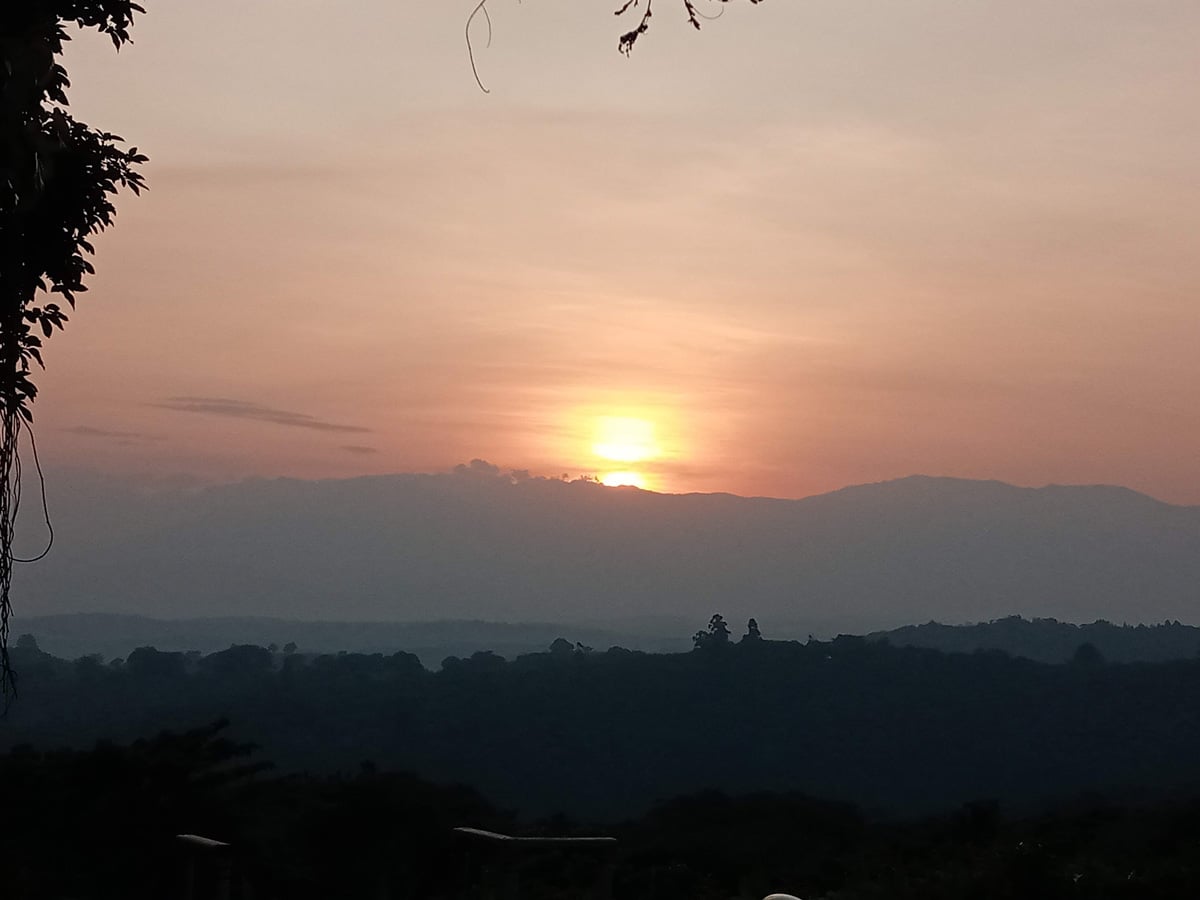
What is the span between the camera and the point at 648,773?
4085 inches

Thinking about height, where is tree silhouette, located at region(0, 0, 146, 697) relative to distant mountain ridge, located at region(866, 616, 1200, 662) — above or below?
below

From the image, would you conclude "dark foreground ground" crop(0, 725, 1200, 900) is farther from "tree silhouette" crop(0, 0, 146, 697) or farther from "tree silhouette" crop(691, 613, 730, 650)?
"tree silhouette" crop(691, 613, 730, 650)

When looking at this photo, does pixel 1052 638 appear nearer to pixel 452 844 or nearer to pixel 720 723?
pixel 720 723

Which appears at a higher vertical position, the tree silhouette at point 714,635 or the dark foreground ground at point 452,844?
the tree silhouette at point 714,635

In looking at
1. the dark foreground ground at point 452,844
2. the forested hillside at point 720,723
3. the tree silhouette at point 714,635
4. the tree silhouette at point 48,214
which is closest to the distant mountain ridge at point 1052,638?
the tree silhouette at point 714,635

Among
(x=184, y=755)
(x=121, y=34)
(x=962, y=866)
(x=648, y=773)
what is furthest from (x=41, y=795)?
(x=648, y=773)

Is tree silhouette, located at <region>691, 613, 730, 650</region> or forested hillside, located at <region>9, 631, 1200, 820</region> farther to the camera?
tree silhouette, located at <region>691, 613, 730, 650</region>

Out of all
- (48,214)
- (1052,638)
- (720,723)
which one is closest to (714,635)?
(720,723)

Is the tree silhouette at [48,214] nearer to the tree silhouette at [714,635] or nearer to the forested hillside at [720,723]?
the forested hillside at [720,723]

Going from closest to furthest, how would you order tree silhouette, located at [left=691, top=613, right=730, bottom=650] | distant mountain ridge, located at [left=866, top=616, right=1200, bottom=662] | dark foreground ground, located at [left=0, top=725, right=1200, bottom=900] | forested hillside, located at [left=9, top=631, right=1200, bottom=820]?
dark foreground ground, located at [left=0, top=725, right=1200, bottom=900]
forested hillside, located at [left=9, top=631, right=1200, bottom=820]
tree silhouette, located at [left=691, top=613, right=730, bottom=650]
distant mountain ridge, located at [left=866, top=616, right=1200, bottom=662]

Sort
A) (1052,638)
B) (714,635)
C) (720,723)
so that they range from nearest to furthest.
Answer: (720,723) < (714,635) < (1052,638)

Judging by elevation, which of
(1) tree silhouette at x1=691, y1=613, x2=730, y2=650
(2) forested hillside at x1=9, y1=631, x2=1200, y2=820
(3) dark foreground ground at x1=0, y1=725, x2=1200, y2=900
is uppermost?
(1) tree silhouette at x1=691, y1=613, x2=730, y2=650

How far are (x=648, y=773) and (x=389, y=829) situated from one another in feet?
175

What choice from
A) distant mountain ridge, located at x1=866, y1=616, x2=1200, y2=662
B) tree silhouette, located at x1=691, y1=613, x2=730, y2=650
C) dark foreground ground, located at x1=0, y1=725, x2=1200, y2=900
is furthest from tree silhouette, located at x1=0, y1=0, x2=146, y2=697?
distant mountain ridge, located at x1=866, y1=616, x2=1200, y2=662
